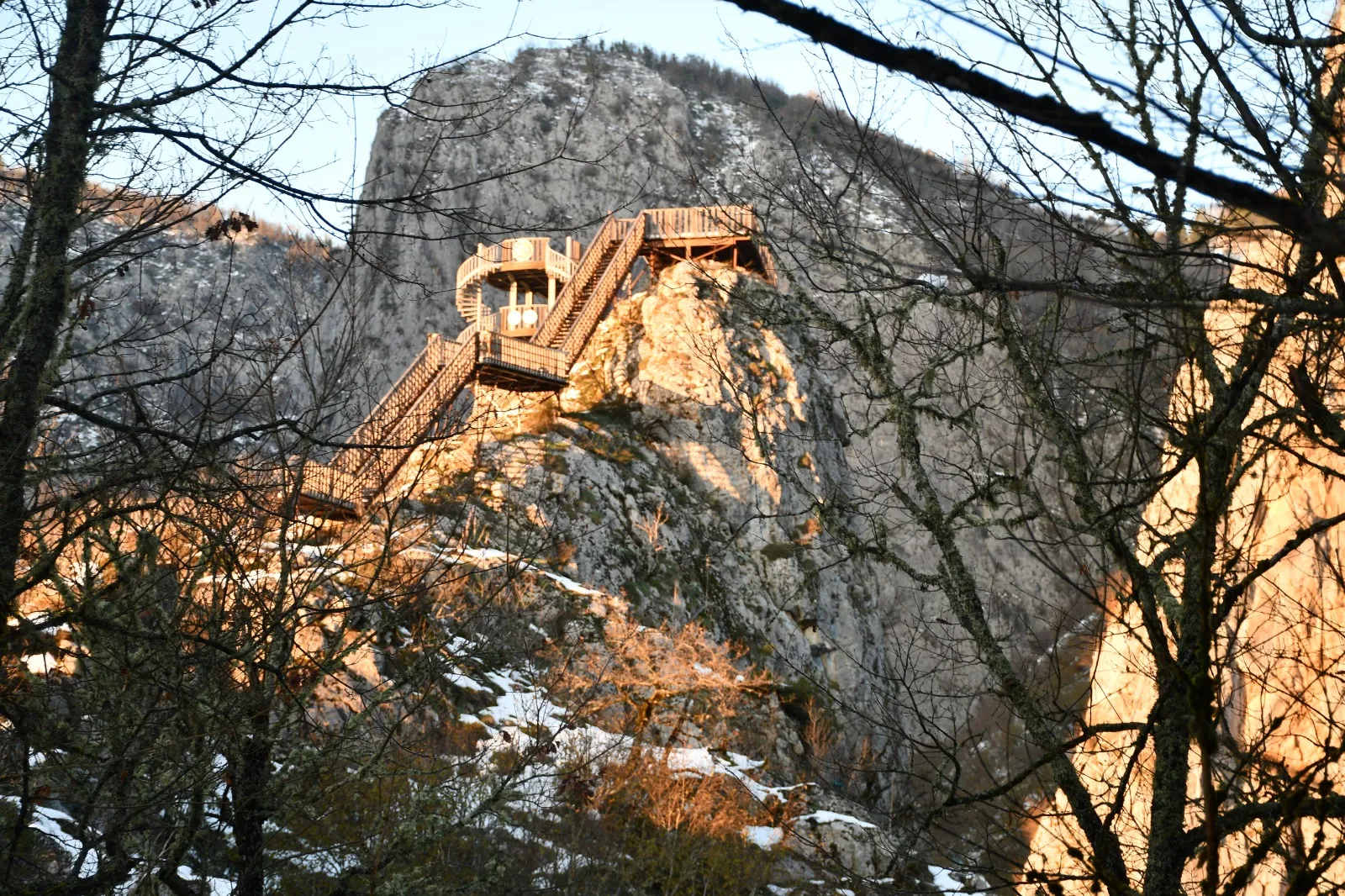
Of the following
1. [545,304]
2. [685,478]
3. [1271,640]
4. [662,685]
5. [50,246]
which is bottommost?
[662,685]

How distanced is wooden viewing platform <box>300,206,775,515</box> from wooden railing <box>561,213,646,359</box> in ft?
0.08

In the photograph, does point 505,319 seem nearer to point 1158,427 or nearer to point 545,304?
point 545,304

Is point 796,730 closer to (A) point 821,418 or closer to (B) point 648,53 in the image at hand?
(A) point 821,418

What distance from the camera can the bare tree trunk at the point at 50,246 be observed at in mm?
5176

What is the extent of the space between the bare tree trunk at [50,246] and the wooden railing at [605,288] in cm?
2478

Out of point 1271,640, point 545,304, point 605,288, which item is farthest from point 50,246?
point 545,304

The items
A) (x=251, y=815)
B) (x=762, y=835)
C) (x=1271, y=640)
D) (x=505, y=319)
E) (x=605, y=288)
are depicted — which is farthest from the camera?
(x=505, y=319)

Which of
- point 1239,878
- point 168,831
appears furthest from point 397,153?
point 1239,878

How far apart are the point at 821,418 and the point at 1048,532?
89.4ft

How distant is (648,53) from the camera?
93.6m

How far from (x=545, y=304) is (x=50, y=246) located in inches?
1172

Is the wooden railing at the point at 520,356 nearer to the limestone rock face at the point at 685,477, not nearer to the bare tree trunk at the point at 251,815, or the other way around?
the limestone rock face at the point at 685,477

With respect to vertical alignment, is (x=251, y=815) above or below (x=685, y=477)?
below

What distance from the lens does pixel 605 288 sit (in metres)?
33.2
